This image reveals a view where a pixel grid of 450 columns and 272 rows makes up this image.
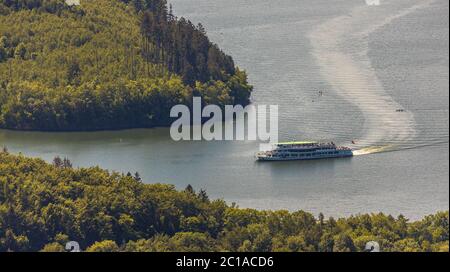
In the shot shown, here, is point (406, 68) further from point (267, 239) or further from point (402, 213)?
point (267, 239)

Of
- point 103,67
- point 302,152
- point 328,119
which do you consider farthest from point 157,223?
point 103,67

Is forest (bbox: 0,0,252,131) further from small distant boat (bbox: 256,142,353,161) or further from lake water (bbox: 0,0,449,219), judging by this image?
small distant boat (bbox: 256,142,353,161)

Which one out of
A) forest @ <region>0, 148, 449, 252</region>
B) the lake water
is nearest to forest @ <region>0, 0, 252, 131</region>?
the lake water

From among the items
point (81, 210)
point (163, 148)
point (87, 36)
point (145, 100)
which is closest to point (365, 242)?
point (81, 210)

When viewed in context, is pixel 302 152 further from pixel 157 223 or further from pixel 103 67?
pixel 103 67

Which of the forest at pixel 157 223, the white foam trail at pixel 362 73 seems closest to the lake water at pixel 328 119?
the white foam trail at pixel 362 73

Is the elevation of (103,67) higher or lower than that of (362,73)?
higher
